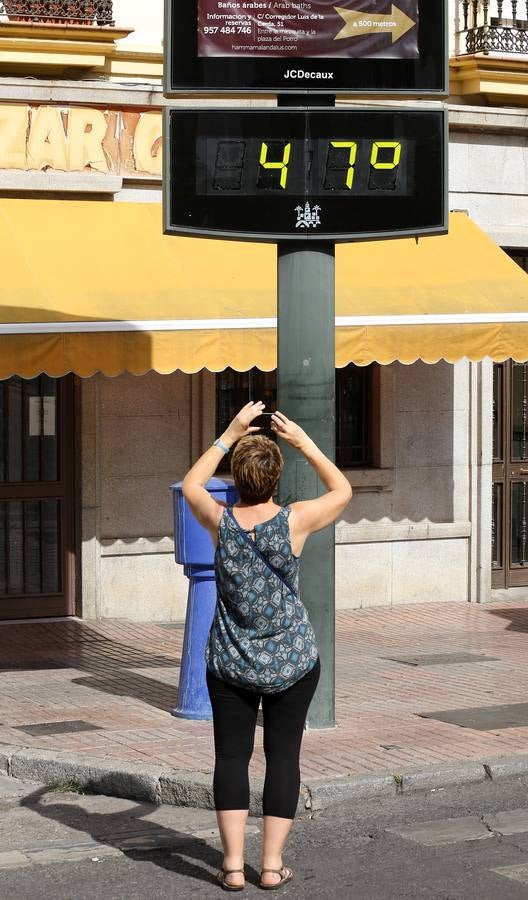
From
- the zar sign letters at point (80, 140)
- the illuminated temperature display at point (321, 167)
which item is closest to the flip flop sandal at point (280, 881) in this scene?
the illuminated temperature display at point (321, 167)

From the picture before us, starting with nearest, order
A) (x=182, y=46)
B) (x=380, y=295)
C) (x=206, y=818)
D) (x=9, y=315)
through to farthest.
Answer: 1. (x=206, y=818)
2. (x=182, y=46)
3. (x=9, y=315)
4. (x=380, y=295)

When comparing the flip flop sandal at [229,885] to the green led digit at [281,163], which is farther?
the green led digit at [281,163]

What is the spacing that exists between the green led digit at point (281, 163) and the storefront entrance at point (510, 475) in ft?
22.7

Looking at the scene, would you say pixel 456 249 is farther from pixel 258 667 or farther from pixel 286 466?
pixel 258 667

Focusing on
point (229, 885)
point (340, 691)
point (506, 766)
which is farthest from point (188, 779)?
point (340, 691)

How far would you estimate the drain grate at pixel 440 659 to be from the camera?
11141 mm

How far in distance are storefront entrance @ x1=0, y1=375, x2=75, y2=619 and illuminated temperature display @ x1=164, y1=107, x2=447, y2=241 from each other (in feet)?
16.9

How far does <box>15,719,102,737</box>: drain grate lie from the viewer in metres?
8.58

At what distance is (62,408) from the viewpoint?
Result: 13.1m

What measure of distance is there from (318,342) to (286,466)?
724 millimetres

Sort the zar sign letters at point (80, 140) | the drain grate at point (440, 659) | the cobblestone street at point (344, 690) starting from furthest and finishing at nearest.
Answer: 1. the zar sign letters at point (80, 140)
2. the drain grate at point (440, 659)
3. the cobblestone street at point (344, 690)

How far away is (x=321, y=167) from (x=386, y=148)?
37cm

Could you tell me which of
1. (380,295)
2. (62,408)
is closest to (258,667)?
(380,295)

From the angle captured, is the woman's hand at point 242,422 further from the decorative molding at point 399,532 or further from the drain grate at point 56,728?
the decorative molding at point 399,532
